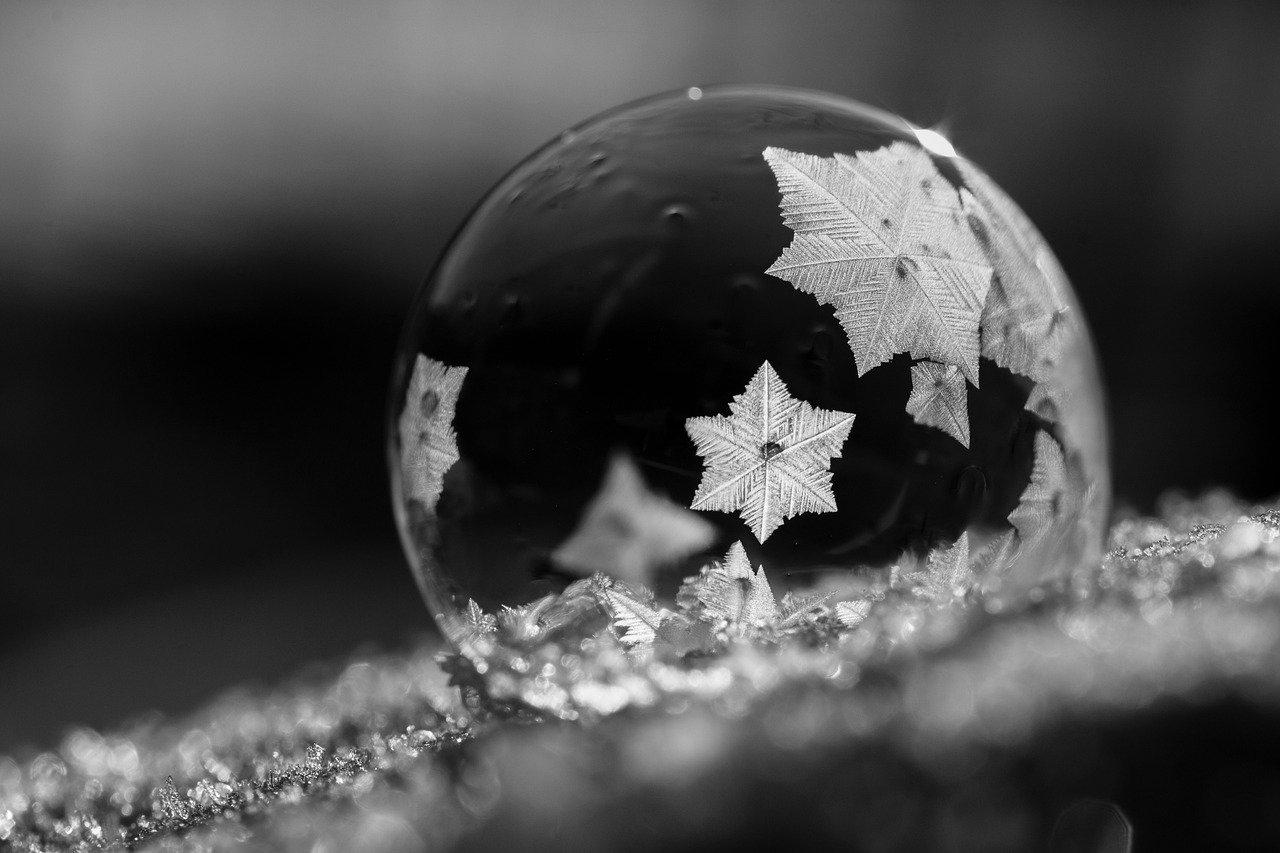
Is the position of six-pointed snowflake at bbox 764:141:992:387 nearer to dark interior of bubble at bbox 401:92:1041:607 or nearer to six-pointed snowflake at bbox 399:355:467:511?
dark interior of bubble at bbox 401:92:1041:607

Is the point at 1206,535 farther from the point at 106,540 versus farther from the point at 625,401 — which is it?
the point at 106,540

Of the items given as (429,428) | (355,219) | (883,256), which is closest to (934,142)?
(883,256)

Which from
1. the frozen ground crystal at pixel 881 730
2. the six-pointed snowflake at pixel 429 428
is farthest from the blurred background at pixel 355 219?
the frozen ground crystal at pixel 881 730

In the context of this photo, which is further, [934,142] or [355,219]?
[355,219]

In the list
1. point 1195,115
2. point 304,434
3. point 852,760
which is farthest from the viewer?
point 1195,115

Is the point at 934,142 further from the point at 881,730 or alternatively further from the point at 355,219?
the point at 355,219

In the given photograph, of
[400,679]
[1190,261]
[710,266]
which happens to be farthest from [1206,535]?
[1190,261]

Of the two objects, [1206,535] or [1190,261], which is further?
[1190,261]
